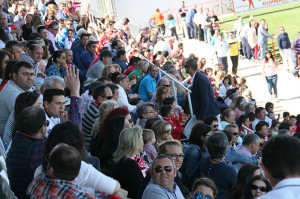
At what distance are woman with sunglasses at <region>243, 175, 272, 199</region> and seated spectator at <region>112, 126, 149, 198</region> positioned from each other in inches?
44.1

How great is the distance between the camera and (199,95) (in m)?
9.29

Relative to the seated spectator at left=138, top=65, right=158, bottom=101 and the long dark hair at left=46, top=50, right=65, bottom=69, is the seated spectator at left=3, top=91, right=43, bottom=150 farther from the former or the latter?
the seated spectator at left=138, top=65, right=158, bottom=101

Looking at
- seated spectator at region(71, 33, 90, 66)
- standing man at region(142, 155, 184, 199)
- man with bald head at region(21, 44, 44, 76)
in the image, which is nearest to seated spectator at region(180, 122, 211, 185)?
standing man at region(142, 155, 184, 199)

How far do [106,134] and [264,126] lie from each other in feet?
19.3

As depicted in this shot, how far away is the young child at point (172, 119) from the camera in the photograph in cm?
882

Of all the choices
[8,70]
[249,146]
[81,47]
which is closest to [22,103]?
[8,70]

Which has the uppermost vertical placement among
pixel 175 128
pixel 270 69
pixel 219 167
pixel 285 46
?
pixel 219 167

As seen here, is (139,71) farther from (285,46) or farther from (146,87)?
(285,46)

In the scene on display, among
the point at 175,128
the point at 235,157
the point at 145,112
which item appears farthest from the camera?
the point at 175,128

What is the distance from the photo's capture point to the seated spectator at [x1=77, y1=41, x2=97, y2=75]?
1232 cm

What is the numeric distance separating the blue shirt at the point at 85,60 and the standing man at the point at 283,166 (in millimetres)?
9651

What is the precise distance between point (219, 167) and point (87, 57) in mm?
6877

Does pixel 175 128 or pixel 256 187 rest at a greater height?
pixel 256 187

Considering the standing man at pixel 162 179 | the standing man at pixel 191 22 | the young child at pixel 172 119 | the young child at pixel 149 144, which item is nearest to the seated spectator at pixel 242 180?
Result: the standing man at pixel 162 179
